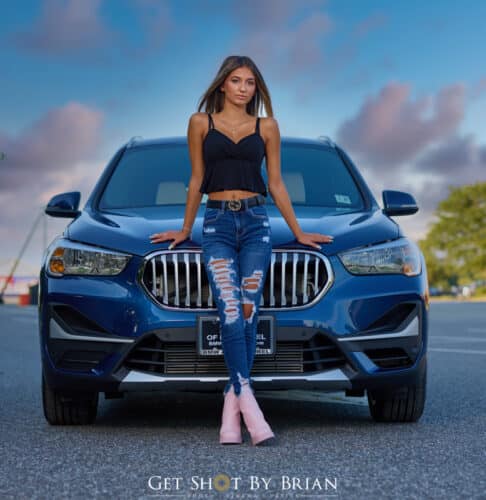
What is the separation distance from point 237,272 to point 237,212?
30 cm

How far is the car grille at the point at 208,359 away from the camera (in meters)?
4.84

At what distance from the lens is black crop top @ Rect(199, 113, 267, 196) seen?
A: 15.8 feet

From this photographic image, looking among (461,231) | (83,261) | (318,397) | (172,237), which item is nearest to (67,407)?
(83,261)

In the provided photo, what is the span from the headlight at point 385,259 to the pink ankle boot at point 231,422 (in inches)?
35.7

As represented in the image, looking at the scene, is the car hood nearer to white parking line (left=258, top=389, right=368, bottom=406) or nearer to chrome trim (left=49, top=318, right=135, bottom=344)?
chrome trim (left=49, top=318, right=135, bottom=344)

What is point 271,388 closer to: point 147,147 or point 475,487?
point 475,487

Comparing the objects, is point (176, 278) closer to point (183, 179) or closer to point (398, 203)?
point (183, 179)

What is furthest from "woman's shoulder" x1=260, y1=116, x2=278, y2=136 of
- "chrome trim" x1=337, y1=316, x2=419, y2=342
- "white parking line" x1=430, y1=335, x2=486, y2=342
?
"white parking line" x1=430, y1=335, x2=486, y2=342

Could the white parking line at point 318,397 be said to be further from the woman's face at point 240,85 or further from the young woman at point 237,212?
the woman's face at point 240,85

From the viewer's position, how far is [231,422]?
4.64 metres

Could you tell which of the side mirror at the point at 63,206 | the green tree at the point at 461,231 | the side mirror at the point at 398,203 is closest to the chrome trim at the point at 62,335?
the side mirror at the point at 63,206

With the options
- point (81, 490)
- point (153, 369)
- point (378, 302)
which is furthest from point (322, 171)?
point (81, 490)

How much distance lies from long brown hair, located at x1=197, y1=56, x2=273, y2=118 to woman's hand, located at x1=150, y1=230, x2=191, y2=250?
654 millimetres

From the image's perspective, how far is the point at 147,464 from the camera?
4.12m
